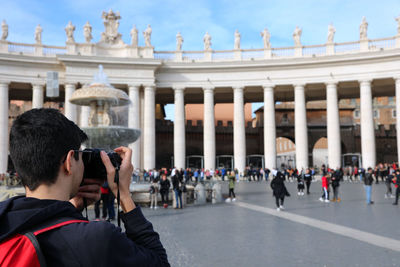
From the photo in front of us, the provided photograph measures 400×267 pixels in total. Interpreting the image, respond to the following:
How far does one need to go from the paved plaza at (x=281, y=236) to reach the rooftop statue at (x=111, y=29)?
33084 millimetres

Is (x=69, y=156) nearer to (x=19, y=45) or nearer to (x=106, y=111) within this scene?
(x=106, y=111)

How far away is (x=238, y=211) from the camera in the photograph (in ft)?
50.4

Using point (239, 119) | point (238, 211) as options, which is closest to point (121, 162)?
point (238, 211)

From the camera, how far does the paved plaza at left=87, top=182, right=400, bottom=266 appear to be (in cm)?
756

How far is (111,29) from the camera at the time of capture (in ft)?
149

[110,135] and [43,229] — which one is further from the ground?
[110,135]

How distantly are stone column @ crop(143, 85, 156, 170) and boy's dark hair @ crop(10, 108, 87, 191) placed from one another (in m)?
40.8

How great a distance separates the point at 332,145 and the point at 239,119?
1028 centimetres

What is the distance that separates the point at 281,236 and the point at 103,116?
14.4 metres

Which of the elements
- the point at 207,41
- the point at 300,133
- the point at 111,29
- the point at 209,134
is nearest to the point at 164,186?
the point at 209,134

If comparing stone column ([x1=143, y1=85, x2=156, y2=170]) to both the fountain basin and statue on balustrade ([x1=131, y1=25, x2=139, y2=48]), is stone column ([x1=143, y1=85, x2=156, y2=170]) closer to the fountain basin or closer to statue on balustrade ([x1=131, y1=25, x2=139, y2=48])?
statue on balustrade ([x1=131, y1=25, x2=139, y2=48])

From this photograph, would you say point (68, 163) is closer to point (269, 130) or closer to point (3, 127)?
point (269, 130)

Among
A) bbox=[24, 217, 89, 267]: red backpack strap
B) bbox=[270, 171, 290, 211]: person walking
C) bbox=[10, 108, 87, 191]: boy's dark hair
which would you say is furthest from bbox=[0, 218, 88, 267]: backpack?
bbox=[270, 171, 290, 211]: person walking

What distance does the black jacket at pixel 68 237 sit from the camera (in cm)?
171
